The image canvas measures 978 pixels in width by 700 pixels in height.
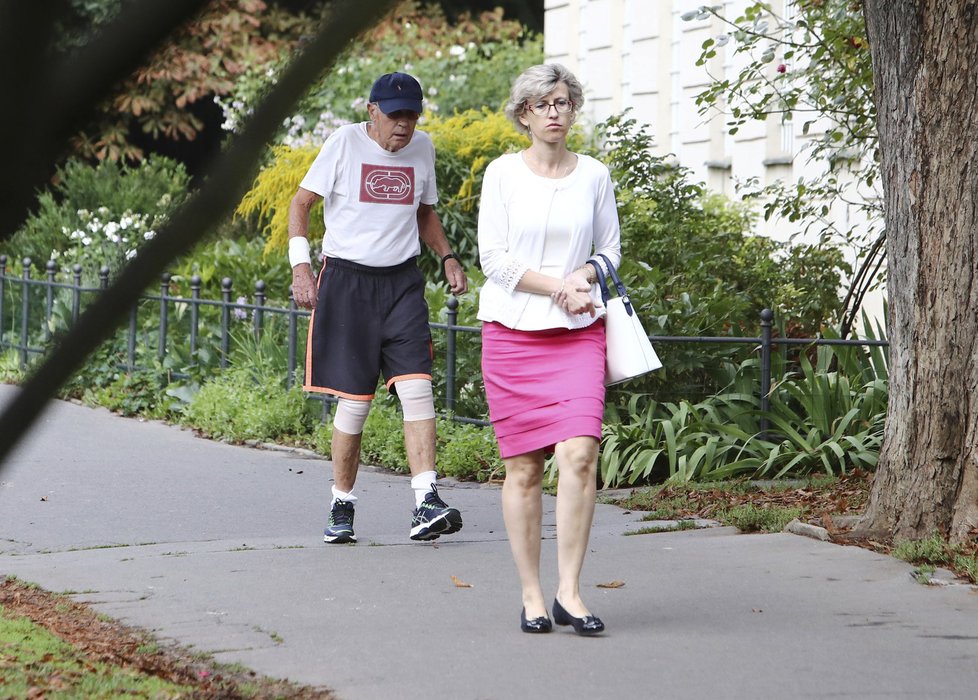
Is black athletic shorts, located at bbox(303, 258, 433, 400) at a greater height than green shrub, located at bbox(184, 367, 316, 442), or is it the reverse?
black athletic shorts, located at bbox(303, 258, 433, 400)

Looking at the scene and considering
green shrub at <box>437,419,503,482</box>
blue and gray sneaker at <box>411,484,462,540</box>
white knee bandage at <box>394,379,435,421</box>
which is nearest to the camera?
blue and gray sneaker at <box>411,484,462,540</box>

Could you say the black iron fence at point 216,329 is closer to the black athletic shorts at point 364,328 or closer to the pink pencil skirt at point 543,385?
the black athletic shorts at point 364,328

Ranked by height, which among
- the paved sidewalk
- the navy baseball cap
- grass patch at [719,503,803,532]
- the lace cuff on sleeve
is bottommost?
the paved sidewalk

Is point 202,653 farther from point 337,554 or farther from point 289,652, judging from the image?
point 337,554

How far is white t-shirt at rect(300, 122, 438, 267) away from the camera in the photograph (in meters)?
6.27

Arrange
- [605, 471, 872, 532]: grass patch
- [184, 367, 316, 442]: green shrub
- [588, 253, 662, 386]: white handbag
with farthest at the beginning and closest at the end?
[184, 367, 316, 442]: green shrub < [605, 471, 872, 532]: grass patch < [588, 253, 662, 386]: white handbag

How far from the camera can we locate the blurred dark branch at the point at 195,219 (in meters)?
0.88

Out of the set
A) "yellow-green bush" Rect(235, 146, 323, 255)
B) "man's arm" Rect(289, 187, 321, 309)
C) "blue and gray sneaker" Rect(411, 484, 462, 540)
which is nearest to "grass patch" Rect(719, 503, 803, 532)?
"blue and gray sneaker" Rect(411, 484, 462, 540)

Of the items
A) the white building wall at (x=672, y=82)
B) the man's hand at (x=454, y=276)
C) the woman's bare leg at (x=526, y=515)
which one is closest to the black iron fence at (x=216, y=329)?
the man's hand at (x=454, y=276)

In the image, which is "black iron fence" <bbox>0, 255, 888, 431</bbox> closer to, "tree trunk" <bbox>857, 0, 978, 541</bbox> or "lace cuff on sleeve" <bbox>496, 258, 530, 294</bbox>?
"tree trunk" <bbox>857, 0, 978, 541</bbox>

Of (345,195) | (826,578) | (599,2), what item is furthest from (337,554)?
(599,2)

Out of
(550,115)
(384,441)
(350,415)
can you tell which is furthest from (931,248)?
(384,441)

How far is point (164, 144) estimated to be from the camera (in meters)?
1.07

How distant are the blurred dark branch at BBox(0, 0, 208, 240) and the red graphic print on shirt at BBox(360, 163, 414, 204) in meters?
5.34
